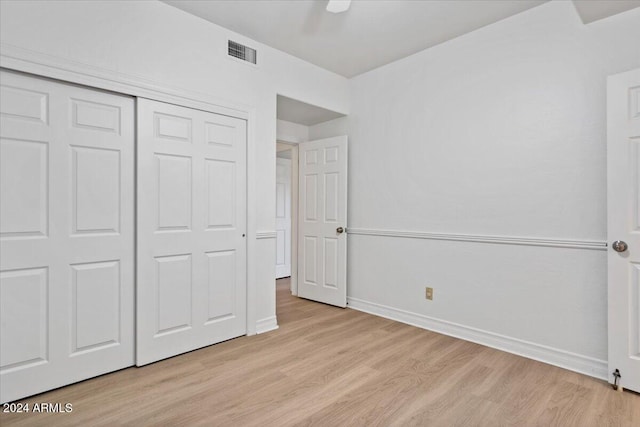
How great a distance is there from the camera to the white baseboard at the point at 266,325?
317cm

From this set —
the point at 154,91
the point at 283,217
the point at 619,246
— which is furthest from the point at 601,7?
the point at 283,217

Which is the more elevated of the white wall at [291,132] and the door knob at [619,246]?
the white wall at [291,132]

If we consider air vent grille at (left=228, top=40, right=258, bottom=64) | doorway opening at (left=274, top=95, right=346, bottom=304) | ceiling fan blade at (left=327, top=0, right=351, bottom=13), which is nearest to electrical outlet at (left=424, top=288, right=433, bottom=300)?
doorway opening at (left=274, top=95, right=346, bottom=304)

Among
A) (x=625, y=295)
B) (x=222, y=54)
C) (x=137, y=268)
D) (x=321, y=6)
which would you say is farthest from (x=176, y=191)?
(x=625, y=295)

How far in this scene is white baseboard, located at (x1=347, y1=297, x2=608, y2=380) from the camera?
7.86ft

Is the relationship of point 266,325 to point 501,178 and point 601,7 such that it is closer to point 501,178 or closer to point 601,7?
point 501,178

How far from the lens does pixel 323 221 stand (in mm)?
4184

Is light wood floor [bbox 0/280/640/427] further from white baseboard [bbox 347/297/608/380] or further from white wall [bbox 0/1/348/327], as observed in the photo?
white wall [bbox 0/1/348/327]

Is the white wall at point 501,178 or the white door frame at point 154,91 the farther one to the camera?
the white wall at point 501,178

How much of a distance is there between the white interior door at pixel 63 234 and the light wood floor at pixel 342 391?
208 mm

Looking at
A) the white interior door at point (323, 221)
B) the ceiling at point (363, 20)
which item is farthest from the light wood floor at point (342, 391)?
the ceiling at point (363, 20)

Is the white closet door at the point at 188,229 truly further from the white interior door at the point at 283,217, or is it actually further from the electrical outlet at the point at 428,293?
the white interior door at the point at 283,217

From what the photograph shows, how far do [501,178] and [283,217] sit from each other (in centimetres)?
373

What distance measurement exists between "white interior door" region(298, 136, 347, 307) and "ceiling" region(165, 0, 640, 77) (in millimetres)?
1084
